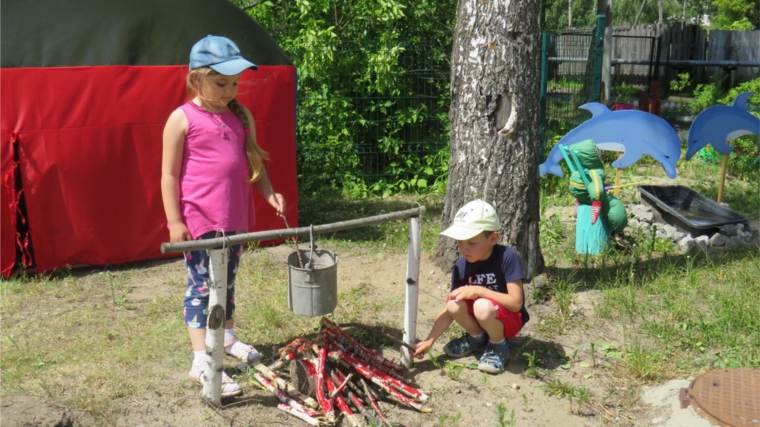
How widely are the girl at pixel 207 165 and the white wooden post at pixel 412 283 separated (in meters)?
0.70

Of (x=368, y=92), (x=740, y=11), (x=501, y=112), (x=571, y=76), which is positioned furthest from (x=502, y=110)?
(x=740, y=11)

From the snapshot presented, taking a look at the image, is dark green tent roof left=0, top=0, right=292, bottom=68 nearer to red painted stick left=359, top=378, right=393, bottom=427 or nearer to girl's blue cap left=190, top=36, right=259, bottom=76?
girl's blue cap left=190, top=36, right=259, bottom=76

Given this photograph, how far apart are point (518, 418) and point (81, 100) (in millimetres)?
3813

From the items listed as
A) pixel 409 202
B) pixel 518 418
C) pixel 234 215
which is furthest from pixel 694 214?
pixel 234 215

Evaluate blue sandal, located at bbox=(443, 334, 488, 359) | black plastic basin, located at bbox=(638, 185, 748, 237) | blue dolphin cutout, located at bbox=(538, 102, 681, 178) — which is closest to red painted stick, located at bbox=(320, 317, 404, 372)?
blue sandal, located at bbox=(443, 334, 488, 359)

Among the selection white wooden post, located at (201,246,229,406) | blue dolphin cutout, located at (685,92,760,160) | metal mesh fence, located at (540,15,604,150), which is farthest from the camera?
metal mesh fence, located at (540,15,604,150)

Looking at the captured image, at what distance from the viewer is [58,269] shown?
5.52 meters

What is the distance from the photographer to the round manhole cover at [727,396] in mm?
3307

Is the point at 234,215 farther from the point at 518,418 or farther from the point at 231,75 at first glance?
the point at 518,418

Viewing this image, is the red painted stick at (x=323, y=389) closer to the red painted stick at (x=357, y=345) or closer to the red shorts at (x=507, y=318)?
the red painted stick at (x=357, y=345)

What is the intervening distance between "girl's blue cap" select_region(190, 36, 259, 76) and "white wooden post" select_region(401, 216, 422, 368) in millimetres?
1161

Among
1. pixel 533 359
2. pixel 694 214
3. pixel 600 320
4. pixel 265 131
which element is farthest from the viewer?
pixel 694 214

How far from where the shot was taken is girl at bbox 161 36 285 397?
3396 millimetres

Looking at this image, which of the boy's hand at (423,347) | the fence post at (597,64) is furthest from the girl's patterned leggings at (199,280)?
the fence post at (597,64)
